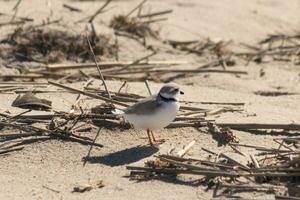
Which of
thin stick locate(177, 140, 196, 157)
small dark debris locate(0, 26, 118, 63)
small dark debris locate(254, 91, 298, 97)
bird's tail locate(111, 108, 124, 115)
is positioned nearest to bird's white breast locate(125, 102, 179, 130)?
bird's tail locate(111, 108, 124, 115)

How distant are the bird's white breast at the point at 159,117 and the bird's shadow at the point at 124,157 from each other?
0.20 meters

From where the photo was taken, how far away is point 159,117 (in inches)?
237

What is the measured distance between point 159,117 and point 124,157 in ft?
1.45

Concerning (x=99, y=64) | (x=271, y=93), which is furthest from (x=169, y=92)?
(x=99, y=64)

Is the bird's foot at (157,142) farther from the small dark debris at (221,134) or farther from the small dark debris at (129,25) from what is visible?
the small dark debris at (129,25)

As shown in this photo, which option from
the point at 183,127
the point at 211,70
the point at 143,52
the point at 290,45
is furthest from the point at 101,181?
the point at 290,45

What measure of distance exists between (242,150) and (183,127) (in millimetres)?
683

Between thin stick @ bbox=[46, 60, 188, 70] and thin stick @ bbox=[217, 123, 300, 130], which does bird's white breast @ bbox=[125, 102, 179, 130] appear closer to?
thin stick @ bbox=[217, 123, 300, 130]

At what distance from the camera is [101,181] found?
5504 mm

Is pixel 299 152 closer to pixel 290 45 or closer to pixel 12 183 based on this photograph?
pixel 12 183

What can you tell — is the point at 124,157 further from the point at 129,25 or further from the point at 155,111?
the point at 129,25

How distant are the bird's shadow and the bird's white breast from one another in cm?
20

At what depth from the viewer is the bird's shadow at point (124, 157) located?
5.88m

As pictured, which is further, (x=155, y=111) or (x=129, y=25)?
(x=129, y=25)
